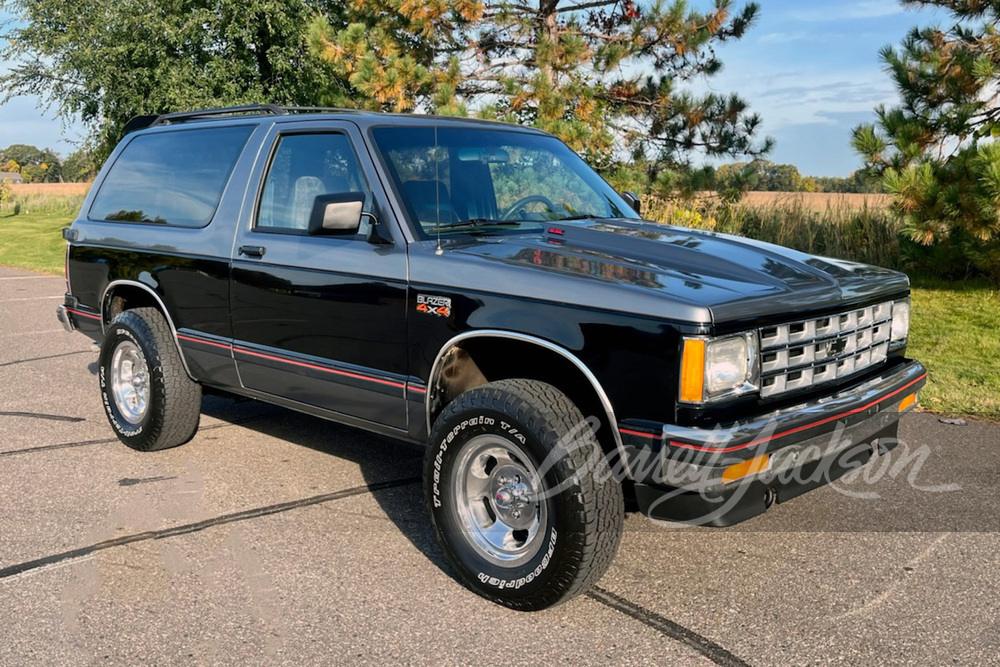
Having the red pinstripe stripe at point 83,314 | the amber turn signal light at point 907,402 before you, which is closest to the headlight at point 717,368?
the amber turn signal light at point 907,402

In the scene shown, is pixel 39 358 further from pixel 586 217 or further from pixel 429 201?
pixel 586 217

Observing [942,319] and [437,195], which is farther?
[942,319]

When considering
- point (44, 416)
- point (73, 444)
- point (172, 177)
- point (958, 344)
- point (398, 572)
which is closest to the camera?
point (398, 572)

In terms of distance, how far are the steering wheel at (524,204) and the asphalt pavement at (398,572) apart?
155cm

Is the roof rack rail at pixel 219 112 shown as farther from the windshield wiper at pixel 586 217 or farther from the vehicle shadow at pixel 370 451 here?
the vehicle shadow at pixel 370 451

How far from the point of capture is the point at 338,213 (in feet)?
13.0

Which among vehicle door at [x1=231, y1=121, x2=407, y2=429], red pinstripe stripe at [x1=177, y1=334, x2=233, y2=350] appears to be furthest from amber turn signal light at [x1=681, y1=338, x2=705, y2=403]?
red pinstripe stripe at [x1=177, y1=334, x2=233, y2=350]

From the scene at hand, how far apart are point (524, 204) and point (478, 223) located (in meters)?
0.40

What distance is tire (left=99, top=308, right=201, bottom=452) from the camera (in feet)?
17.9

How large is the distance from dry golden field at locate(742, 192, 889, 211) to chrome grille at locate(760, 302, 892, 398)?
32.6 ft

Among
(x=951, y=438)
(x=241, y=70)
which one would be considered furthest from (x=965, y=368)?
(x=241, y=70)

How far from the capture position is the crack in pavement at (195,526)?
3988 mm

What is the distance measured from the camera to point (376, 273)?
4172 mm

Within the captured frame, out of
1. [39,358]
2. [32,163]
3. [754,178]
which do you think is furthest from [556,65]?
[32,163]
